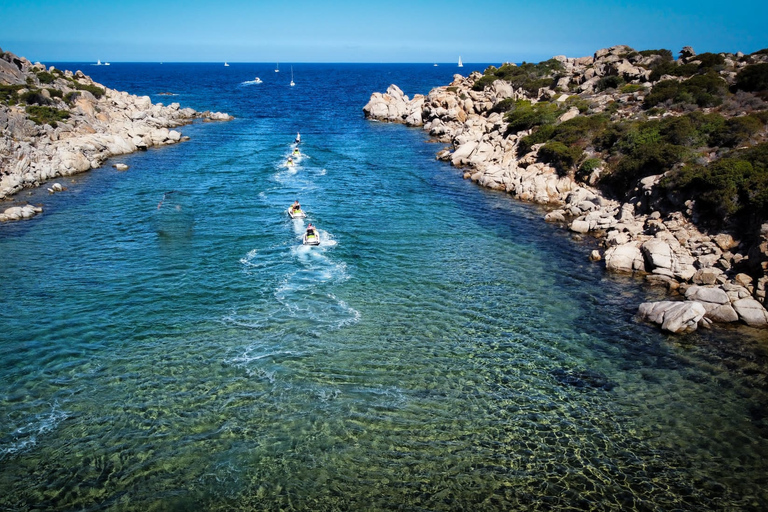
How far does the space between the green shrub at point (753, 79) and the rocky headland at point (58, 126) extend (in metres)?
76.2

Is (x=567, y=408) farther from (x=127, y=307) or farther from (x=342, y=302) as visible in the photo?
(x=127, y=307)

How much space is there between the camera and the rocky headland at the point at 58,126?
56.7 metres

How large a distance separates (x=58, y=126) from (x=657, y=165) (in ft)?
264

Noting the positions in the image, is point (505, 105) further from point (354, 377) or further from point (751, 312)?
point (354, 377)

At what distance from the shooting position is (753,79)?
2071 inches

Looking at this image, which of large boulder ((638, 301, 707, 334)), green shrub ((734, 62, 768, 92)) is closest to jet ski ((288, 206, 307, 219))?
large boulder ((638, 301, 707, 334))

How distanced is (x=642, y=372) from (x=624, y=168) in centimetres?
2824

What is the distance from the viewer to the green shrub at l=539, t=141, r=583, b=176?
176 feet

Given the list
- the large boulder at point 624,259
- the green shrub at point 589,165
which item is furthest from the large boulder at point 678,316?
the green shrub at point 589,165

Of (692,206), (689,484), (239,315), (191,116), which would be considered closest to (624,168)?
(692,206)

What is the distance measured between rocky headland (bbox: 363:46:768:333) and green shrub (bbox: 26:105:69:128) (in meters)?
60.1

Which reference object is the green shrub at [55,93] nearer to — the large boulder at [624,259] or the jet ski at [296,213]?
the jet ski at [296,213]

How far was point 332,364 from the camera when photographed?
24.9m

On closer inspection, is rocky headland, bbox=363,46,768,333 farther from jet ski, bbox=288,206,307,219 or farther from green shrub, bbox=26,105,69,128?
green shrub, bbox=26,105,69,128
